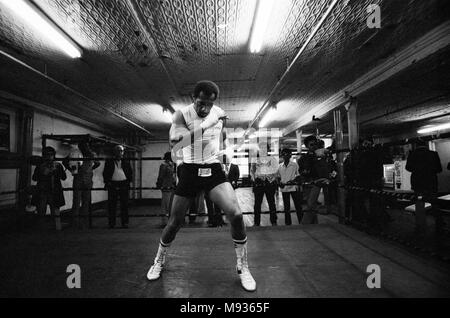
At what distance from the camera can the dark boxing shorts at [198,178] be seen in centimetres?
187

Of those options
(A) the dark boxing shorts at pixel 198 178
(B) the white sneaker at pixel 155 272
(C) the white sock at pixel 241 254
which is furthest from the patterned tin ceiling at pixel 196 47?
(B) the white sneaker at pixel 155 272

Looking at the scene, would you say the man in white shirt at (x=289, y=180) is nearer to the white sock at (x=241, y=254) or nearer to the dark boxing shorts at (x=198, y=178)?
the white sock at (x=241, y=254)

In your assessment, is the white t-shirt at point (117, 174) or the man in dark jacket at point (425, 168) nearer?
the man in dark jacket at point (425, 168)

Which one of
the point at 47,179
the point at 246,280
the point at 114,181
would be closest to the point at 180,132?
the point at 246,280

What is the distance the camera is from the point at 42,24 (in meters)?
2.96

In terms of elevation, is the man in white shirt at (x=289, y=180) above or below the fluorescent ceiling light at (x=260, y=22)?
below

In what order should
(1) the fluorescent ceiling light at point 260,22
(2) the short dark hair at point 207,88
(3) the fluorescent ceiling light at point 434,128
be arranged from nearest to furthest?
(2) the short dark hair at point 207,88 → (1) the fluorescent ceiling light at point 260,22 → (3) the fluorescent ceiling light at point 434,128

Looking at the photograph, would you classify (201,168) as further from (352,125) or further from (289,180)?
(352,125)

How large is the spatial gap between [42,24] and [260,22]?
9.09 feet

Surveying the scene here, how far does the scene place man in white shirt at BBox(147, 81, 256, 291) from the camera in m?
1.83

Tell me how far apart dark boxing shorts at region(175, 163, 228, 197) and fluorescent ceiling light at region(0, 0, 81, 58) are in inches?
109

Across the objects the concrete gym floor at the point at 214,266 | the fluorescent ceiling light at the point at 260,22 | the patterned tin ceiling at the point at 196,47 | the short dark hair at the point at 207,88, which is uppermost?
the patterned tin ceiling at the point at 196,47
